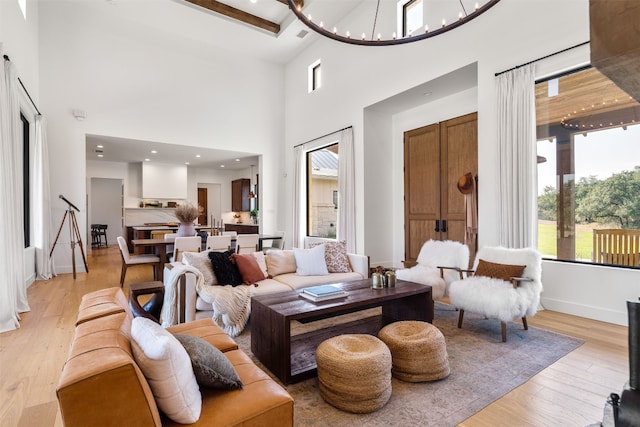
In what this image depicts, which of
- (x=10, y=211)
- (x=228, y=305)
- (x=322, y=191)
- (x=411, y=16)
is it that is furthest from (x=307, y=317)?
(x=322, y=191)

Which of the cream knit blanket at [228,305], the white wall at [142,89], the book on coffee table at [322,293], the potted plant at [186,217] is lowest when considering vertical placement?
the cream knit blanket at [228,305]

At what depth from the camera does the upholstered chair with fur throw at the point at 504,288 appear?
2947 mm

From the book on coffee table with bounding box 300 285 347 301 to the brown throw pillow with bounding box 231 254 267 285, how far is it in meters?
0.92

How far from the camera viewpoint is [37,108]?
19.3ft

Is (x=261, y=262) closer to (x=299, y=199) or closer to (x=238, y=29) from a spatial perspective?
(x=299, y=199)

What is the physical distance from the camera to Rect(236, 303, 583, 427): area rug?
6.24 ft

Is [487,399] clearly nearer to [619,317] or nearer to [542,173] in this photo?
[619,317]

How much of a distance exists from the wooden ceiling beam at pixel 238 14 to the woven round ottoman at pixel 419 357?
6953 mm

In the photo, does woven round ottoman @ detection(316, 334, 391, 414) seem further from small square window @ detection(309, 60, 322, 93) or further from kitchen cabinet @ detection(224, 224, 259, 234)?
kitchen cabinet @ detection(224, 224, 259, 234)

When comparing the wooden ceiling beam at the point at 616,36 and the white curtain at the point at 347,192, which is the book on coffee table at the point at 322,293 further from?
the white curtain at the point at 347,192

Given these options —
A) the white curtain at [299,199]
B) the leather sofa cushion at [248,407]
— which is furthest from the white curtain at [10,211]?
the white curtain at [299,199]

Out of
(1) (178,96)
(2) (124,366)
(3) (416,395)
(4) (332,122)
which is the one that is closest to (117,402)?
(2) (124,366)

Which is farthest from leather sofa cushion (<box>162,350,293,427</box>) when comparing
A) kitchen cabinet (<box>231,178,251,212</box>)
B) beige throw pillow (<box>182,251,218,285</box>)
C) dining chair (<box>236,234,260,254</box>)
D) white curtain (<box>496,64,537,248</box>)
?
Result: kitchen cabinet (<box>231,178,251,212</box>)

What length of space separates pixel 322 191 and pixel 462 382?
6035mm
